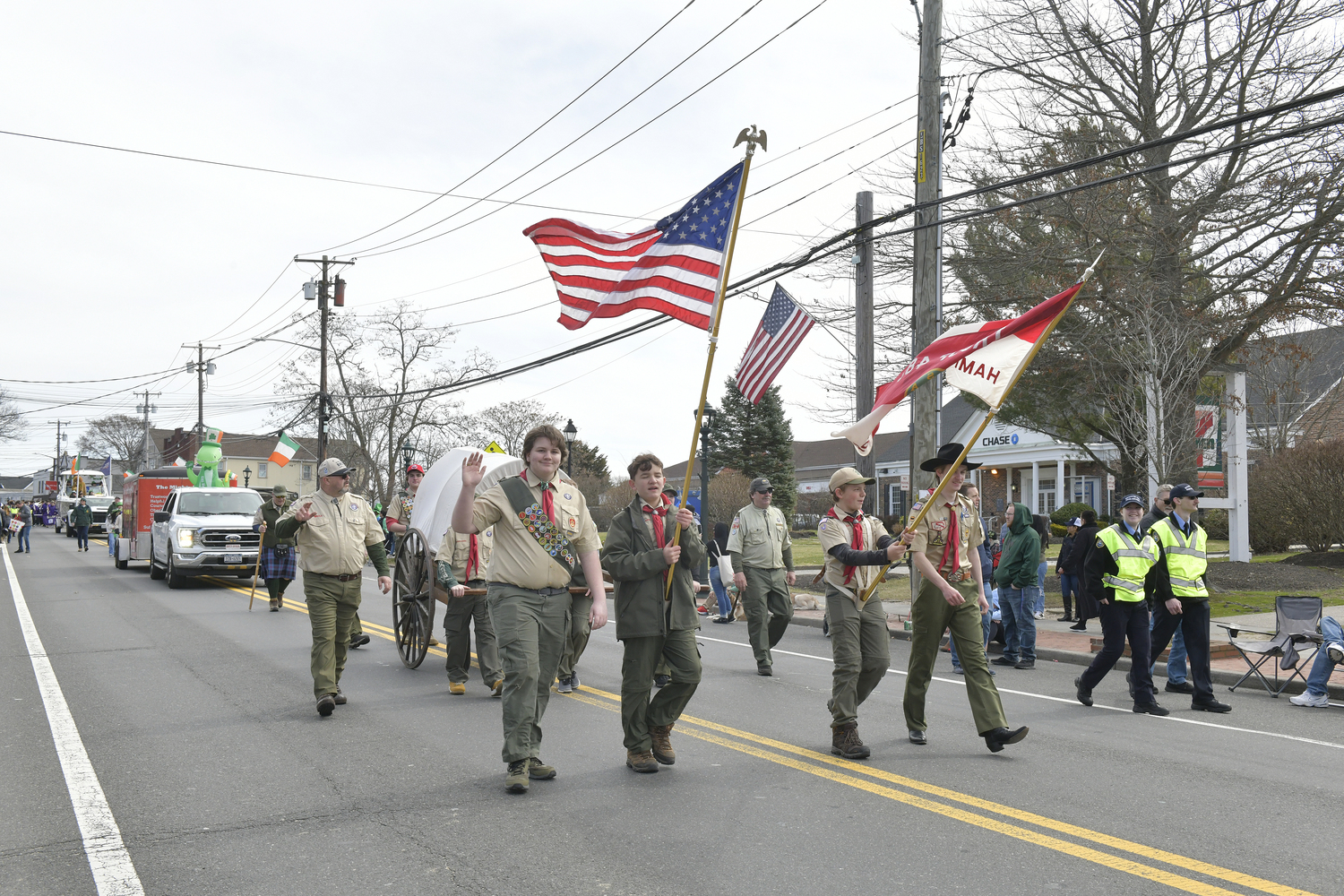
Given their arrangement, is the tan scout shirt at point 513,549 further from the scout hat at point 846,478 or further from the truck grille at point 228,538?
the truck grille at point 228,538

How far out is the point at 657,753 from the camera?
20.8 feet

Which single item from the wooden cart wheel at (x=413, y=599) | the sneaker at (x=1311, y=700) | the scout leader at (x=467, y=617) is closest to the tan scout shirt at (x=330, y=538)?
the scout leader at (x=467, y=617)

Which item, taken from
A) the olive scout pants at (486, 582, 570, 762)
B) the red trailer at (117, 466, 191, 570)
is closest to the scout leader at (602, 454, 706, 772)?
the olive scout pants at (486, 582, 570, 762)

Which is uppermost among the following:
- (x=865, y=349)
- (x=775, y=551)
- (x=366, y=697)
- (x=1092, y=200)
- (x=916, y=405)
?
(x=1092, y=200)

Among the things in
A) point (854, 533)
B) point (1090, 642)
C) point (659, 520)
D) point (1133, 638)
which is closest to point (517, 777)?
point (659, 520)

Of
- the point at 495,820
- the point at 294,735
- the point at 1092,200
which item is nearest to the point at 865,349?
the point at 1092,200

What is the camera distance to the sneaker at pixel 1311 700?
8.98 meters

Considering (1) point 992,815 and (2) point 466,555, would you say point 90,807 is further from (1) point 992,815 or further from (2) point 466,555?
(1) point 992,815

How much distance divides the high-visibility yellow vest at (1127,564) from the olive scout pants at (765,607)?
316 cm

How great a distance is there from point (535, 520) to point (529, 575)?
0.31 metres

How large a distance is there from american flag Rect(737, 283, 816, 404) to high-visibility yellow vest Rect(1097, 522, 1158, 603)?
7574 millimetres

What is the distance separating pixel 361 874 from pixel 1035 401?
65.9 ft

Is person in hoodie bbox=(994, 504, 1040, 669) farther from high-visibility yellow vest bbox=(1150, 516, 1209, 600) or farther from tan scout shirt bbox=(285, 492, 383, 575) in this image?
tan scout shirt bbox=(285, 492, 383, 575)

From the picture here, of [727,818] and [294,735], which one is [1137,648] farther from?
[294,735]
